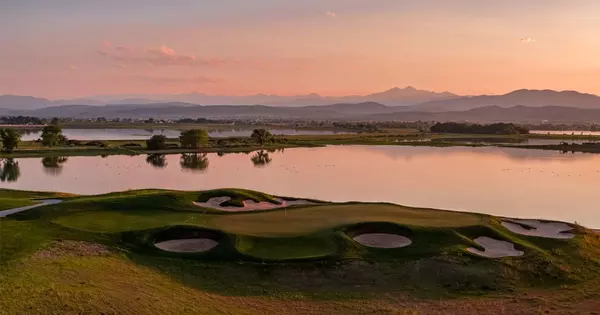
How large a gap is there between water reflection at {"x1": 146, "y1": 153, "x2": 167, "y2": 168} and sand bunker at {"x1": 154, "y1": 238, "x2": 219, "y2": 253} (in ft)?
141

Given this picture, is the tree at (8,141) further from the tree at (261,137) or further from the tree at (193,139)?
the tree at (261,137)

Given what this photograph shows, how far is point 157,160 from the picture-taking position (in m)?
70.4

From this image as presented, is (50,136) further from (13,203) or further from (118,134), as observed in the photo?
(118,134)

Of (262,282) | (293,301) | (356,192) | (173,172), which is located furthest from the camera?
(173,172)

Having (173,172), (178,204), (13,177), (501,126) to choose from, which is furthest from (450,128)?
(178,204)

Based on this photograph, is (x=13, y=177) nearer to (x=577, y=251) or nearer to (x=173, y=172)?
(x=173, y=172)

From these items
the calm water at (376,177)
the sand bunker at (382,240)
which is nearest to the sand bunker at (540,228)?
the calm water at (376,177)

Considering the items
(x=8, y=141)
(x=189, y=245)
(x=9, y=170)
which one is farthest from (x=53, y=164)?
(x=189, y=245)

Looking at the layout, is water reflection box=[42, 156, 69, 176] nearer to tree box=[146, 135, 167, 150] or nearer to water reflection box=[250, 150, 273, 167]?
tree box=[146, 135, 167, 150]

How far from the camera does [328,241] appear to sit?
21562 millimetres

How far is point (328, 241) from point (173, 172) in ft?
129

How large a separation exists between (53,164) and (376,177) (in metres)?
40.0

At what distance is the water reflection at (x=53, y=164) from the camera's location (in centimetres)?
5681

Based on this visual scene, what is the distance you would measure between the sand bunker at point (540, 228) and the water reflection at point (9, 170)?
45779 millimetres
